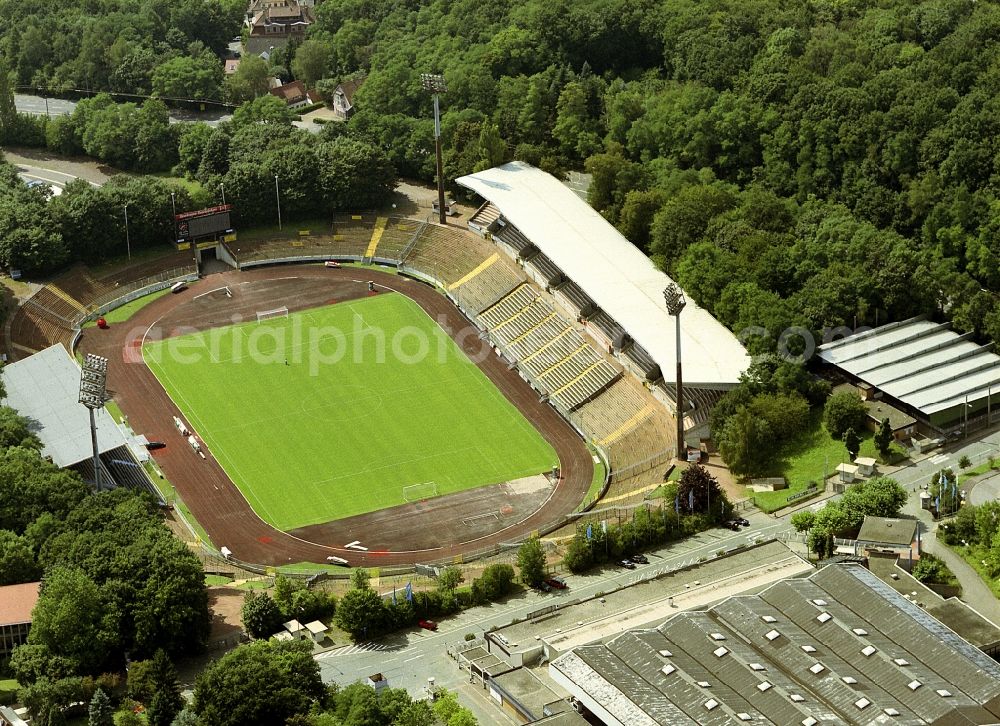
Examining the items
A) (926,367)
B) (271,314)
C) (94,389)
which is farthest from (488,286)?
(94,389)

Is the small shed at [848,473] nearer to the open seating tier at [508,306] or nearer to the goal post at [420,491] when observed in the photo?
the goal post at [420,491]

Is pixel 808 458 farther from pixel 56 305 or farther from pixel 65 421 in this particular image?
pixel 56 305

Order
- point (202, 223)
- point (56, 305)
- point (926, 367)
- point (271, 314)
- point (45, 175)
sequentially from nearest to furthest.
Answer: point (926, 367)
point (56, 305)
point (271, 314)
point (202, 223)
point (45, 175)

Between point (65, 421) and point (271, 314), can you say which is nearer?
point (65, 421)

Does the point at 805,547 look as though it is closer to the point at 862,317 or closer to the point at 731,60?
the point at 862,317

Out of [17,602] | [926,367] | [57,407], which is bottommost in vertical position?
[17,602]

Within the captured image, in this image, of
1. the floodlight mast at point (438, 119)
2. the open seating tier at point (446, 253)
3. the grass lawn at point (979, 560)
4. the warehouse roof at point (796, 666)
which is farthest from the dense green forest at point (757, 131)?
the warehouse roof at point (796, 666)
